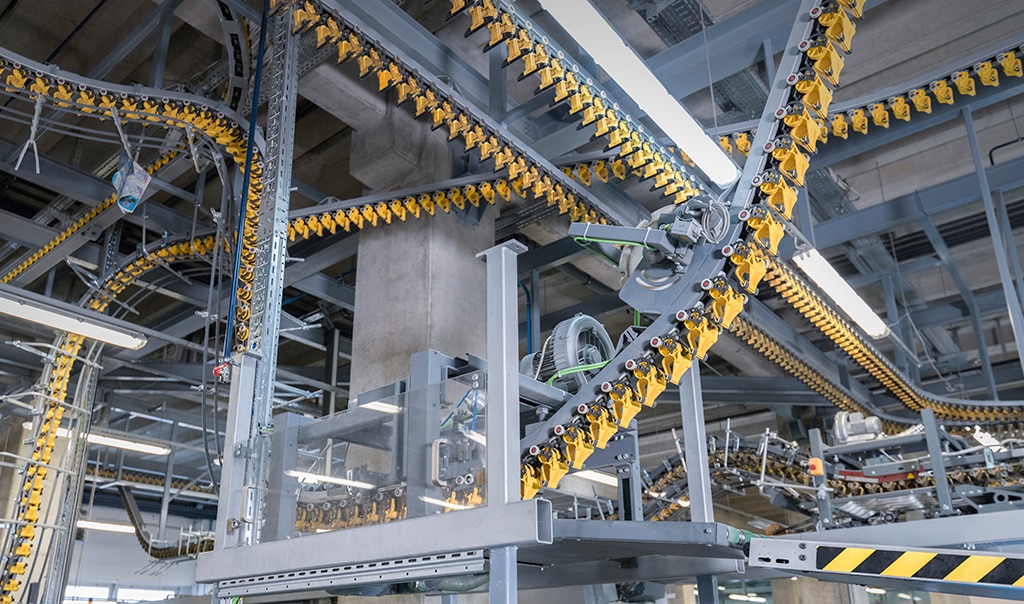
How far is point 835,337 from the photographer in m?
7.95

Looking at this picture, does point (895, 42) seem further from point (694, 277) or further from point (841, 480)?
point (694, 277)

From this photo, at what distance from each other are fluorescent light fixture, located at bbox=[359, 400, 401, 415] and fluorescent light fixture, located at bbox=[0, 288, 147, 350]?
3992 mm

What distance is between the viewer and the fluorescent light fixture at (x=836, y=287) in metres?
5.95

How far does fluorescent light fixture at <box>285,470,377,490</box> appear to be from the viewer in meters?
3.20

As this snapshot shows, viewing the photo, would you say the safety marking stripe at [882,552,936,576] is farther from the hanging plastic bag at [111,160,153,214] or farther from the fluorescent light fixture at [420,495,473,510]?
the hanging plastic bag at [111,160,153,214]

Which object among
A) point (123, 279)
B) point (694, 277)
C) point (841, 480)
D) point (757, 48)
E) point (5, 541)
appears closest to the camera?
point (694, 277)

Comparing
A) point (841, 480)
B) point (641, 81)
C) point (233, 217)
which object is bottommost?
point (841, 480)

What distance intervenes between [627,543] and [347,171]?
685cm

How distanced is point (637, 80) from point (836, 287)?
308 cm

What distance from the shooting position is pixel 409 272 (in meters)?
6.84

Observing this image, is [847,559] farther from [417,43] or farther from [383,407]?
[417,43]

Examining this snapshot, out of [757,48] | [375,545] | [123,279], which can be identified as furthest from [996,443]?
[123,279]

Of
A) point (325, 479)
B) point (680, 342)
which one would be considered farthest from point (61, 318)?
point (680, 342)

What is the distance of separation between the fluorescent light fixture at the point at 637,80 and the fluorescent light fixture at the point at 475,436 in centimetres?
182
